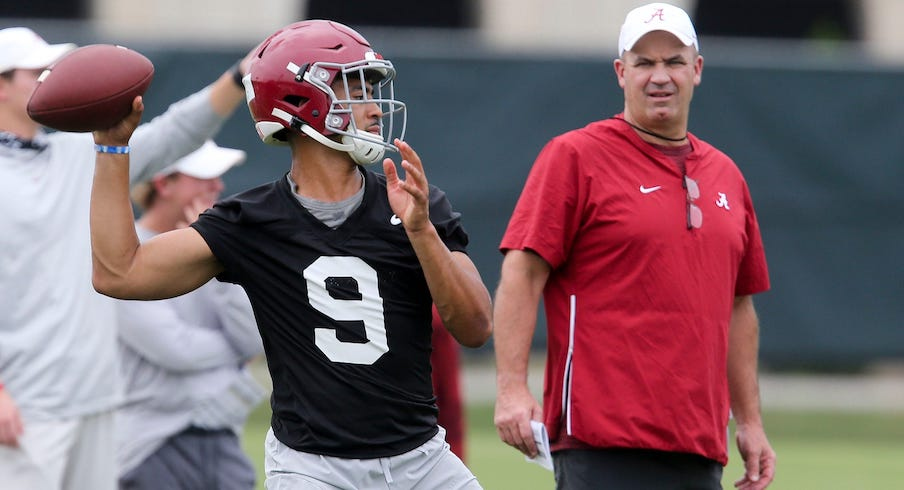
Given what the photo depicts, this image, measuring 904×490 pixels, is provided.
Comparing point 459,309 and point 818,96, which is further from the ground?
point 459,309

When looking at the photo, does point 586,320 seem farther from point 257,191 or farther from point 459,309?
point 257,191

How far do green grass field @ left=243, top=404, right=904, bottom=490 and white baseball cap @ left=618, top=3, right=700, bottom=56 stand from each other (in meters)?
4.75

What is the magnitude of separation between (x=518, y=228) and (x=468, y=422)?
7.51 m

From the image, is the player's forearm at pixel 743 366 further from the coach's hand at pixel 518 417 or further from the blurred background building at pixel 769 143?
the blurred background building at pixel 769 143

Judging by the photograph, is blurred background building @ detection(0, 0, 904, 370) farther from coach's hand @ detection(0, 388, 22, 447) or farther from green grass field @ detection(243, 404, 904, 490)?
coach's hand @ detection(0, 388, 22, 447)

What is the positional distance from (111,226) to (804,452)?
26.0 feet

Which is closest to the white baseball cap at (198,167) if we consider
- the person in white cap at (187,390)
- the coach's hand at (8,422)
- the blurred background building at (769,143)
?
the person in white cap at (187,390)

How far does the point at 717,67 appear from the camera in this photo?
12.3 metres

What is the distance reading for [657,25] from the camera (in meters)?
4.89

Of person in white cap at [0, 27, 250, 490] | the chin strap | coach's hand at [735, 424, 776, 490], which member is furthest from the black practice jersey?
coach's hand at [735, 424, 776, 490]

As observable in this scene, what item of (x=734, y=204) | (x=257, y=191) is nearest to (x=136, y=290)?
(x=257, y=191)

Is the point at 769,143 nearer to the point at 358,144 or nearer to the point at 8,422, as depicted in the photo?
the point at 8,422

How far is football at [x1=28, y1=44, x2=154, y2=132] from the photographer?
13.3 feet

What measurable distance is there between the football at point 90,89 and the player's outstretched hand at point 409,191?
757mm
